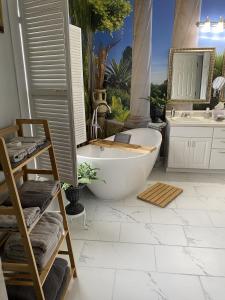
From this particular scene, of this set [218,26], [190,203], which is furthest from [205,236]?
[218,26]

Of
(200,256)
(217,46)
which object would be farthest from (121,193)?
(217,46)

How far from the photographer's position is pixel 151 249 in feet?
7.12

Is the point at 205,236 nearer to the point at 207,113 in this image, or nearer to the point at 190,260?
the point at 190,260

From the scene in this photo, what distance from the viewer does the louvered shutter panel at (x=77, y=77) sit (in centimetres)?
250

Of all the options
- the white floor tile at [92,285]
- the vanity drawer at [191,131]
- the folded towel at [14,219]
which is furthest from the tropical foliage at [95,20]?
the folded towel at [14,219]

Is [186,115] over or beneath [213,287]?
over

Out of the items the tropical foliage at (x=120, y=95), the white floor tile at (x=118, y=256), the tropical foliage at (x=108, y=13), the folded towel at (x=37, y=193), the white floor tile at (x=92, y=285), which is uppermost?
the tropical foliage at (x=108, y=13)

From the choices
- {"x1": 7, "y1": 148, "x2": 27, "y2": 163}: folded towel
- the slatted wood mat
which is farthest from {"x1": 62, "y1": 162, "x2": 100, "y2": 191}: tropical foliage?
{"x1": 7, "y1": 148, "x2": 27, "y2": 163}: folded towel

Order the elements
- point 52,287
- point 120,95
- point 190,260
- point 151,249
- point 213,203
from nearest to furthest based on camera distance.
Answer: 1. point 52,287
2. point 190,260
3. point 151,249
4. point 213,203
5. point 120,95

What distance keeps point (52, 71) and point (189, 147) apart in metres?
2.44

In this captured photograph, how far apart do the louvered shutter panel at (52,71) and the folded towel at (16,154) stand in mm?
559

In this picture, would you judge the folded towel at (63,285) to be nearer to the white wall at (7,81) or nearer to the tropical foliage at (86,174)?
the tropical foliage at (86,174)

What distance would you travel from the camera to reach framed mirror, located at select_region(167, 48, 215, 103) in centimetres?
364

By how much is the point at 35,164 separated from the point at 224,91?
3143 millimetres
